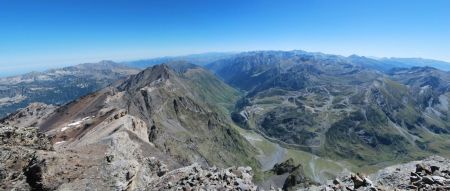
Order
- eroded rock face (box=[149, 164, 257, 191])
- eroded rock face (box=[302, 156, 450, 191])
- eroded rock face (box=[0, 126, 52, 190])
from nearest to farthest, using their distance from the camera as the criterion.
A: eroded rock face (box=[302, 156, 450, 191]) → eroded rock face (box=[149, 164, 257, 191]) → eroded rock face (box=[0, 126, 52, 190])

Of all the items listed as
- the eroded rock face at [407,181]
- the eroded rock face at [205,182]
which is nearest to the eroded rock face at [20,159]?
the eroded rock face at [205,182]

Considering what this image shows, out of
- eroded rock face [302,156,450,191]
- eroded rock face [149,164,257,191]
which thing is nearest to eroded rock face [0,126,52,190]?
eroded rock face [149,164,257,191]

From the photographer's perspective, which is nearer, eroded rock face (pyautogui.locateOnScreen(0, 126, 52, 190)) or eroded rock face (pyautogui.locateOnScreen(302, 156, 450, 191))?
eroded rock face (pyautogui.locateOnScreen(302, 156, 450, 191))

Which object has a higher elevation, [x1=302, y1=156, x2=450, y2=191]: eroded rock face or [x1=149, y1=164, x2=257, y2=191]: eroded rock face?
[x1=302, y1=156, x2=450, y2=191]: eroded rock face

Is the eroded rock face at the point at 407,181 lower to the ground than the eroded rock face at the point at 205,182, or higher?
higher

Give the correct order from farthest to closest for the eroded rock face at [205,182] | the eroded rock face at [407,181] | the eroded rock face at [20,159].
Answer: the eroded rock face at [20,159] → the eroded rock face at [205,182] → the eroded rock face at [407,181]

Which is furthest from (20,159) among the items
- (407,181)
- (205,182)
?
(407,181)

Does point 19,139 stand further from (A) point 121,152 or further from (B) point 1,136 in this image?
(A) point 121,152

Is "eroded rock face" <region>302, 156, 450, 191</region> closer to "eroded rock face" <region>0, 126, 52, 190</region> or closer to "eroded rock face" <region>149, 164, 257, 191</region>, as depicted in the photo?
"eroded rock face" <region>149, 164, 257, 191</region>

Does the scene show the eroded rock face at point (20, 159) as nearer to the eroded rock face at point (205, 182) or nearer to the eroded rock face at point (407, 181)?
the eroded rock face at point (205, 182)

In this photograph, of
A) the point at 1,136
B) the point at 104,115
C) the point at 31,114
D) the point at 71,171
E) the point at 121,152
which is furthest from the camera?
the point at 31,114

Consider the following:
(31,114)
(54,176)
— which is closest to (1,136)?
(54,176)
